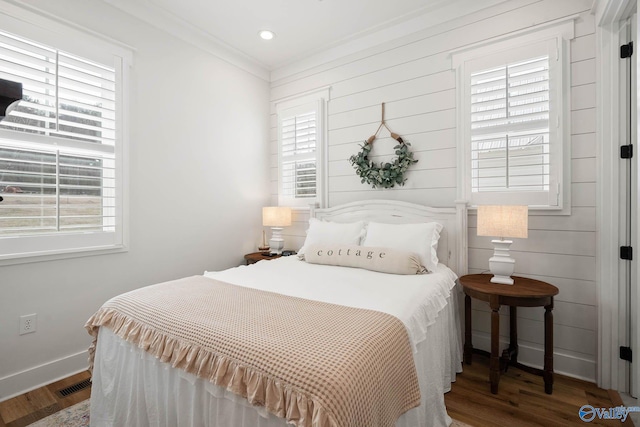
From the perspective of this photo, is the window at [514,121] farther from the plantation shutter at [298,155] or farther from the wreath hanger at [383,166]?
the plantation shutter at [298,155]

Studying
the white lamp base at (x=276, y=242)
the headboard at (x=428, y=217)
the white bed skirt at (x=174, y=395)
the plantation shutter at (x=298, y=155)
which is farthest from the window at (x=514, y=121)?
the white lamp base at (x=276, y=242)

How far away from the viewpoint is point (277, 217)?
3629 millimetres

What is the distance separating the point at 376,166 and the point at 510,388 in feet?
6.79

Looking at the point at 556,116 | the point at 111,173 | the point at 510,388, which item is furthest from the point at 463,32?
the point at 111,173

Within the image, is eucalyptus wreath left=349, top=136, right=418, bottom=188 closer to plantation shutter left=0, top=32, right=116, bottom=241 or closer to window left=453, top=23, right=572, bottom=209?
window left=453, top=23, right=572, bottom=209

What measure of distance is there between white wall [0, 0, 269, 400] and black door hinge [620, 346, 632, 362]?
3.38 meters

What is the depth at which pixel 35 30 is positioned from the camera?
2205 millimetres

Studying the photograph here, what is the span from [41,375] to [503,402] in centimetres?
311

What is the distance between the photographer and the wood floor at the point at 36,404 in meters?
1.90

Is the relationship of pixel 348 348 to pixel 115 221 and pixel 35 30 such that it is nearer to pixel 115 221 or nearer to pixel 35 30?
pixel 115 221

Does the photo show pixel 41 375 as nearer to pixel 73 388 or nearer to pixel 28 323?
pixel 73 388

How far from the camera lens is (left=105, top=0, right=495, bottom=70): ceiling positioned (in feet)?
9.08

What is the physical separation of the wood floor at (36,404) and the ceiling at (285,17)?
116 inches

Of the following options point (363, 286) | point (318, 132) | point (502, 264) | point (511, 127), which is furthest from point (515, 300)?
point (318, 132)
